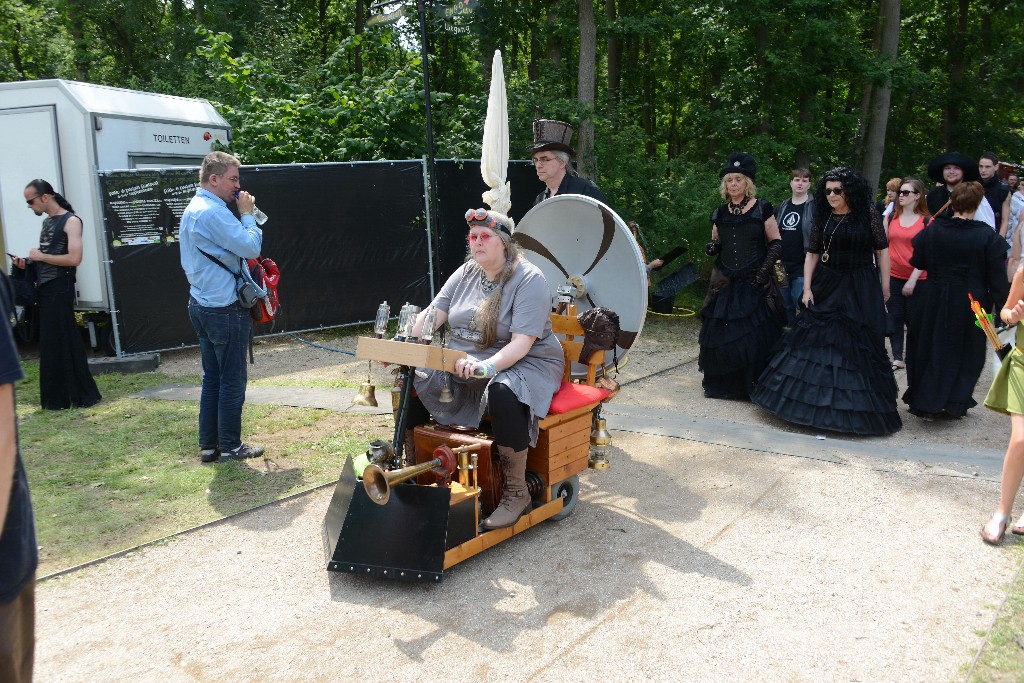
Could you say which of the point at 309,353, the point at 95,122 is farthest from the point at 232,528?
the point at 95,122

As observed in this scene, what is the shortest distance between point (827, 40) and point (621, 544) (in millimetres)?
12613

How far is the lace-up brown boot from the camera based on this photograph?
12.8ft

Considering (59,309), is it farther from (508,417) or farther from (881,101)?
(881,101)

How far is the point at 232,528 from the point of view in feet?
14.3

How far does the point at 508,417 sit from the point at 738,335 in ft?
11.6

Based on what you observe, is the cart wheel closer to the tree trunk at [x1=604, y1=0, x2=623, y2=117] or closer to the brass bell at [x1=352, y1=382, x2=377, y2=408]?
the brass bell at [x1=352, y1=382, x2=377, y2=408]

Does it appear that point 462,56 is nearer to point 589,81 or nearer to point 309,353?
point 589,81

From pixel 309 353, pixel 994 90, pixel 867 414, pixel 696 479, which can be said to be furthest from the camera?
pixel 994 90

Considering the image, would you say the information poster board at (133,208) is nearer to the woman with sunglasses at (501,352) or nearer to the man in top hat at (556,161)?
the man in top hat at (556,161)

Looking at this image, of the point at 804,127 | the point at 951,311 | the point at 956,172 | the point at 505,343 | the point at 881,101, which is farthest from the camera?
the point at 881,101

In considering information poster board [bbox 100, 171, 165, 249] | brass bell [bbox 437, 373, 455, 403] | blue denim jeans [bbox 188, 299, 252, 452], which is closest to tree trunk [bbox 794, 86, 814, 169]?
information poster board [bbox 100, 171, 165, 249]

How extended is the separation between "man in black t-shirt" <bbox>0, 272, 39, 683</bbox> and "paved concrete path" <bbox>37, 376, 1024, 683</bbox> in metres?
1.18

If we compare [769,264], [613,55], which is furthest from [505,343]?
[613,55]

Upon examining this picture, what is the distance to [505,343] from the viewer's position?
13.5ft
